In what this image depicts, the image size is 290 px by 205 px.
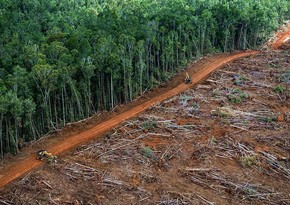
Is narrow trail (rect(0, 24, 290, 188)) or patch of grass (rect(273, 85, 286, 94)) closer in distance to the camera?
narrow trail (rect(0, 24, 290, 188))

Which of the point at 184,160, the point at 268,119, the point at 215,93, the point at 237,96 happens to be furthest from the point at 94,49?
the point at 268,119

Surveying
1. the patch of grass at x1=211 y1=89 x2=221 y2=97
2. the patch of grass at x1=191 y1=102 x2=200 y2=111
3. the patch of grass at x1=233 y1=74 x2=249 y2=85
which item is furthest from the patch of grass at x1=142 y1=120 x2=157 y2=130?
the patch of grass at x1=233 y1=74 x2=249 y2=85

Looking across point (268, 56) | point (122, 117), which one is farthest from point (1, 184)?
point (268, 56)

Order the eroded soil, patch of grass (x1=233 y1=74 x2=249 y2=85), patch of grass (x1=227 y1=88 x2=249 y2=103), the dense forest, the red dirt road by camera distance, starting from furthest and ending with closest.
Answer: the red dirt road → patch of grass (x1=233 y1=74 x2=249 y2=85) → patch of grass (x1=227 y1=88 x2=249 y2=103) → the dense forest → the eroded soil

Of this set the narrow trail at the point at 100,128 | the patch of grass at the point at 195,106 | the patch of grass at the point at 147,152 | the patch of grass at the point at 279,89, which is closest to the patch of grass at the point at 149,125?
the narrow trail at the point at 100,128

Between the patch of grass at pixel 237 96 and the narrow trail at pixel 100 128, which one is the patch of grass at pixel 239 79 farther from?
the narrow trail at pixel 100 128

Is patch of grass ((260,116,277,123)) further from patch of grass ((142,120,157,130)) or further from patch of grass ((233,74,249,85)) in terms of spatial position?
patch of grass ((142,120,157,130))
